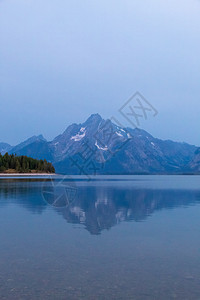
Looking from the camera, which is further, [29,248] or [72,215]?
[72,215]

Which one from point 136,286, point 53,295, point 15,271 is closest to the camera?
point 53,295

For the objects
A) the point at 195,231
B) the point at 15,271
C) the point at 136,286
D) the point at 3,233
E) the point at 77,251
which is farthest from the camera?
the point at 195,231

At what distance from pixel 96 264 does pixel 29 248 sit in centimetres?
681

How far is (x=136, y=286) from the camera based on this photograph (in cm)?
1700

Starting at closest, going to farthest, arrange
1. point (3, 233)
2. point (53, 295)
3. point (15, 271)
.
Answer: point (53, 295) < point (15, 271) < point (3, 233)

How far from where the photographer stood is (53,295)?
1570 cm

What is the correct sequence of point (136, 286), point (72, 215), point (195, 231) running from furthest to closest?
point (72, 215)
point (195, 231)
point (136, 286)

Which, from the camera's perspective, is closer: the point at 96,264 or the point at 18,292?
the point at 18,292

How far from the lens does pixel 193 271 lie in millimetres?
19500

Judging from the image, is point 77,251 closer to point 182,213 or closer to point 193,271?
point 193,271

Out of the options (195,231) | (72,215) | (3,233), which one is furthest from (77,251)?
(72,215)

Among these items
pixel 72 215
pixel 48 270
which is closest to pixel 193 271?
pixel 48 270

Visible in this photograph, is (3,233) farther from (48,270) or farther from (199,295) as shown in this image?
(199,295)

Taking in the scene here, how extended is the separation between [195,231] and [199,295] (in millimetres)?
17811
